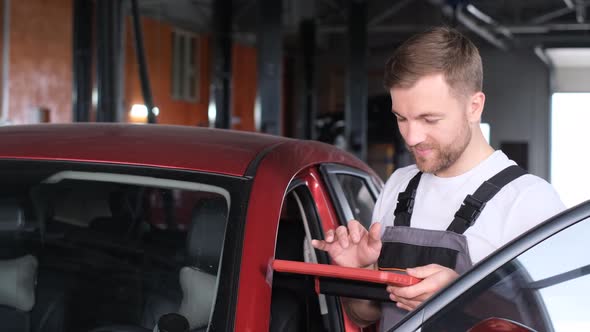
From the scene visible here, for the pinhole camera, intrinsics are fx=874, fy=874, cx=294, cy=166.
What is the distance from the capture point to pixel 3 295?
2102mm

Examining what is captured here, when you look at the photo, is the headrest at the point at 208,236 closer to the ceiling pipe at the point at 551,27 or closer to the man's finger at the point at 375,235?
the man's finger at the point at 375,235

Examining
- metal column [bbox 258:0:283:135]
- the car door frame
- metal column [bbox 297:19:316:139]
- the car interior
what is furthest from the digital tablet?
metal column [bbox 297:19:316:139]

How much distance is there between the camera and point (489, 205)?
173cm

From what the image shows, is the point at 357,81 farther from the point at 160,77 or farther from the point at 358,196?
the point at 358,196

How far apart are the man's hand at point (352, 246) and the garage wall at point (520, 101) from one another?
23980 millimetres

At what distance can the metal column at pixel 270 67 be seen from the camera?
12.6 meters

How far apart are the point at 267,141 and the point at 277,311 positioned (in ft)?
1.51

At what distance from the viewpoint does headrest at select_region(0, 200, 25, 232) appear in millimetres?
2139

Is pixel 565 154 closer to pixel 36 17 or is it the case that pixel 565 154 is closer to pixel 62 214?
pixel 36 17

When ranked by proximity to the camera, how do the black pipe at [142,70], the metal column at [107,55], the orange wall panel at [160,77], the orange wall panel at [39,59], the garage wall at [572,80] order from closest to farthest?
the black pipe at [142,70] < the metal column at [107,55] < the orange wall panel at [39,59] < the orange wall panel at [160,77] < the garage wall at [572,80]

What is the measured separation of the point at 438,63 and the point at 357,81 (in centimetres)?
1671

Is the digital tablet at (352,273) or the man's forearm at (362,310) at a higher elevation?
the digital tablet at (352,273)

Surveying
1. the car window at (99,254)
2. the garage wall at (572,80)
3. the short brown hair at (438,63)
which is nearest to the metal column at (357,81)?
the garage wall at (572,80)

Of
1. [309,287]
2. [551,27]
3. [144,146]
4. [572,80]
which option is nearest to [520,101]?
[572,80]
